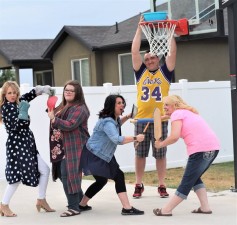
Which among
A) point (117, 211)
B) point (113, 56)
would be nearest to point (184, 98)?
point (117, 211)

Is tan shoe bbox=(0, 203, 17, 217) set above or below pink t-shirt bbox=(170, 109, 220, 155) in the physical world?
below

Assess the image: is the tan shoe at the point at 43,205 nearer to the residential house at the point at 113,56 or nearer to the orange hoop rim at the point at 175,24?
the orange hoop rim at the point at 175,24

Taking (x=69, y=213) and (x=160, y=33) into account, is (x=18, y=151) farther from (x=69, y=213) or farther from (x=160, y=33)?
(x=160, y=33)

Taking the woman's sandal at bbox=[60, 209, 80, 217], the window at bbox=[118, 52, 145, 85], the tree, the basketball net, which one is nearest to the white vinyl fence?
the basketball net

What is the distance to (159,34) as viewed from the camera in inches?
376

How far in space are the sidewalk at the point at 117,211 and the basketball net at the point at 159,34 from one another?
2.22 m

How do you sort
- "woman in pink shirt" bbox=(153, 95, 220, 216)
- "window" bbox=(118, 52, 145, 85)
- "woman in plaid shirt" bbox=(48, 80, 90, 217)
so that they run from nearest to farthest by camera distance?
1. "woman in pink shirt" bbox=(153, 95, 220, 216)
2. "woman in plaid shirt" bbox=(48, 80, 90, 217)
3. "window" bbox=(118, 52, 145, 85)

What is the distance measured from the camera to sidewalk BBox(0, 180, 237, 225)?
7.06m

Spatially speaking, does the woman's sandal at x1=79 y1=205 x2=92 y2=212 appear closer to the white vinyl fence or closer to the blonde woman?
the blonde woman

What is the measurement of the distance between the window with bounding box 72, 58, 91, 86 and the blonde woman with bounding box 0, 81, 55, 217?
15239 millimetres

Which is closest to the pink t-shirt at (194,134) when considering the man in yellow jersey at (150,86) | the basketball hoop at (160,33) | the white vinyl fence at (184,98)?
the man in yellow jersey at (150,86)

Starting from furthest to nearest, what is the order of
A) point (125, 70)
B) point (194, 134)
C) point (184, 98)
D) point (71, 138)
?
point (125, 70) → point (184, 98) → point (71, 138) → point (194, 134)

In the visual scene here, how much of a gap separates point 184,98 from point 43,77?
57.0 ft

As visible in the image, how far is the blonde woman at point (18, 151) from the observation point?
7.54m
